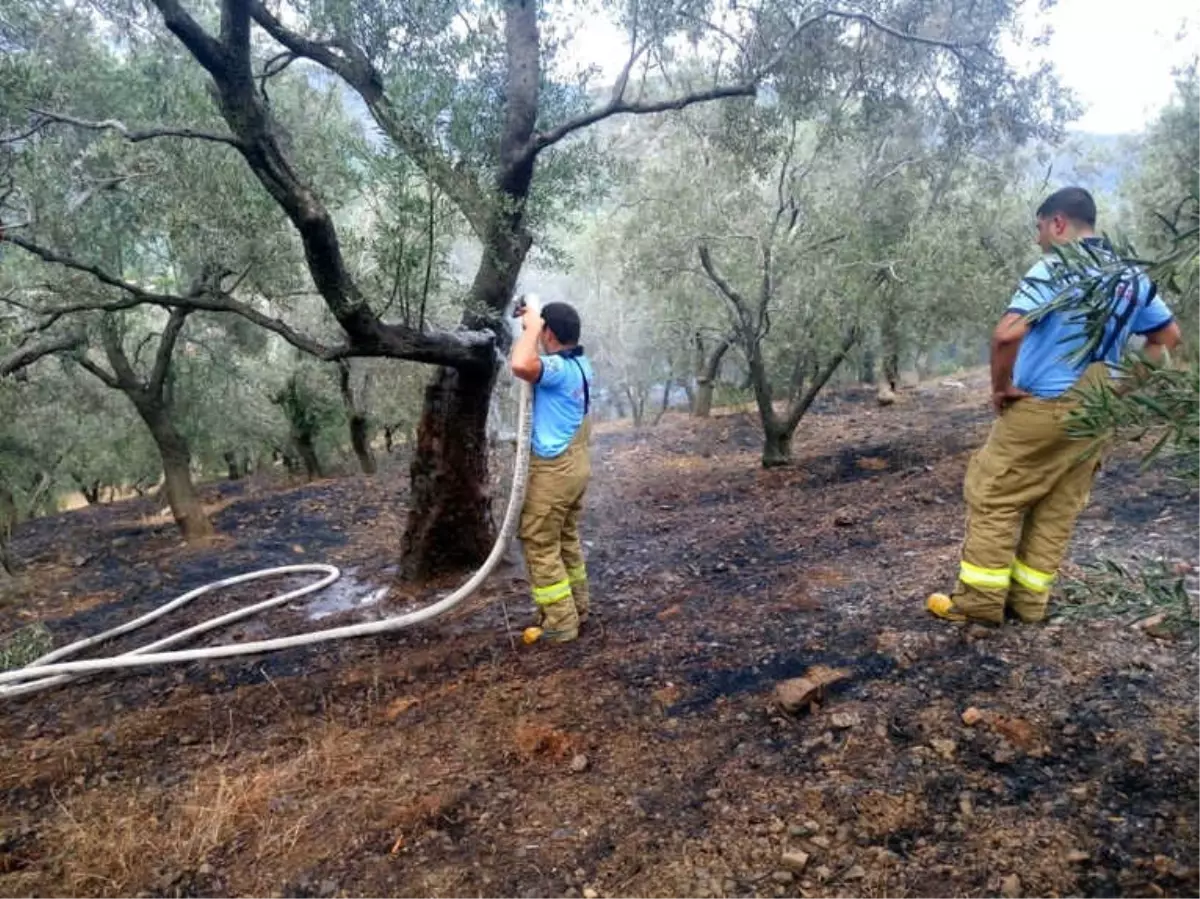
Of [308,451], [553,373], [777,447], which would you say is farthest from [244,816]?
[308,451]

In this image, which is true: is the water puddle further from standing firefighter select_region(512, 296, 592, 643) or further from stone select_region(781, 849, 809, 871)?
stone select_region(781, 849, 809, 871)

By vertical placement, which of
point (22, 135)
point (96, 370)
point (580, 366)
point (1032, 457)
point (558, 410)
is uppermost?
point (22, 135)

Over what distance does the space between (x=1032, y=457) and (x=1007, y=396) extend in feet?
0.96

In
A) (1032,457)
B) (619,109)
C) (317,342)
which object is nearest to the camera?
(1032,457)

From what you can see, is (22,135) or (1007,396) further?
(22,135)

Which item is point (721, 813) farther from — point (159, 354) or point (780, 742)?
point (159, 354)

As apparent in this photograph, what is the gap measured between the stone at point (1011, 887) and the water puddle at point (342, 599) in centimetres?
451

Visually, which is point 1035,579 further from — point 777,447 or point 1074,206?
point 777,447

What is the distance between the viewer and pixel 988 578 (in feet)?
11.7

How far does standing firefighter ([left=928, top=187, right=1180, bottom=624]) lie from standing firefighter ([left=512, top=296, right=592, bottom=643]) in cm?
198

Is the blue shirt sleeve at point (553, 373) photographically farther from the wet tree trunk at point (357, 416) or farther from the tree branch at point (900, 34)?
the wet tree trunk at point (357, 416)

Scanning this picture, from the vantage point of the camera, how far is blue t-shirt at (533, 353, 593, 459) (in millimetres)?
4078

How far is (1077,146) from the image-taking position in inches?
558

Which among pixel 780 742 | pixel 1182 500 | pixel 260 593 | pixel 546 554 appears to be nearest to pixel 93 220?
pixel 260 593
